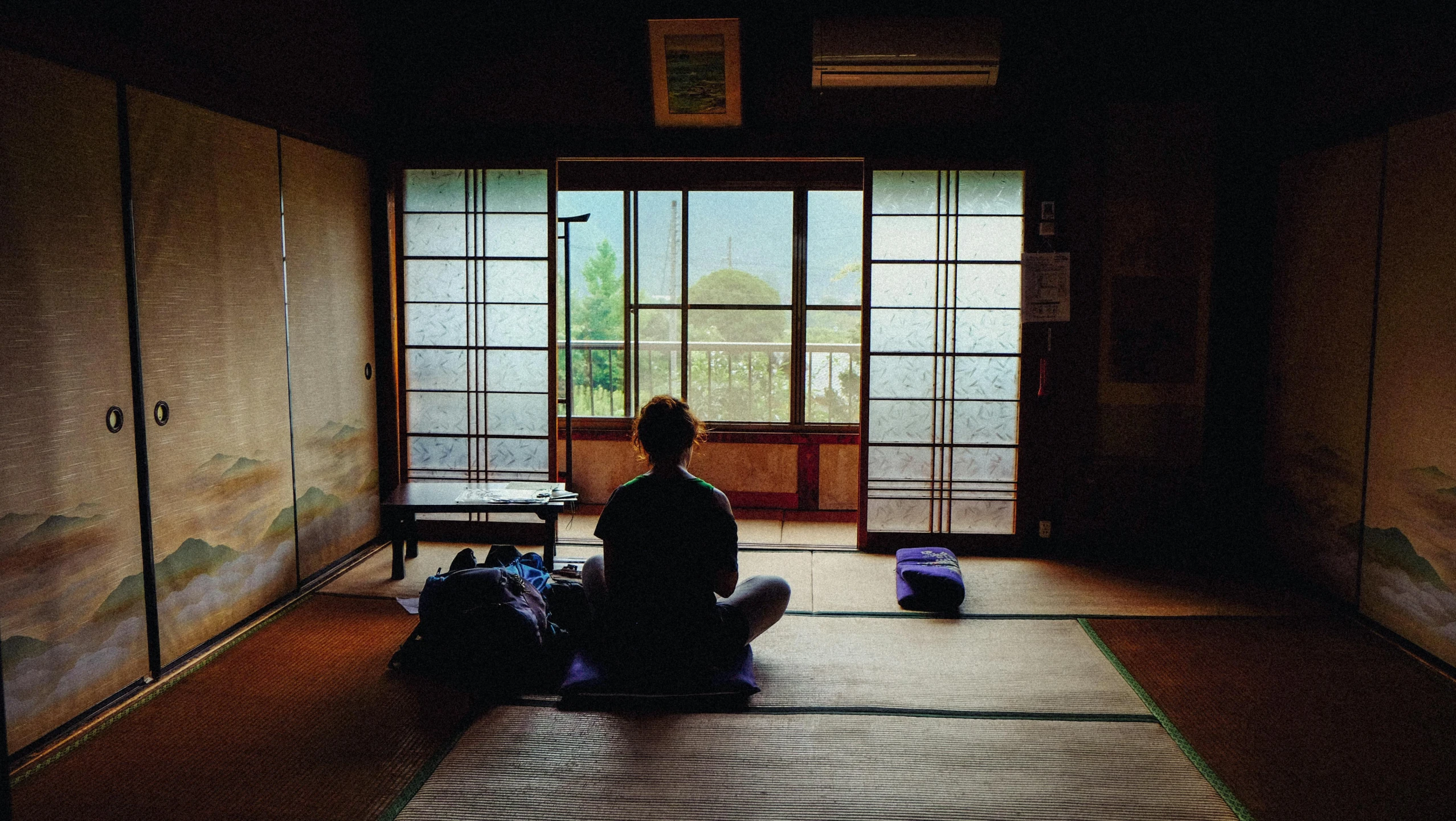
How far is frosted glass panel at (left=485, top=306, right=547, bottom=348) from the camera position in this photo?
4.62 m

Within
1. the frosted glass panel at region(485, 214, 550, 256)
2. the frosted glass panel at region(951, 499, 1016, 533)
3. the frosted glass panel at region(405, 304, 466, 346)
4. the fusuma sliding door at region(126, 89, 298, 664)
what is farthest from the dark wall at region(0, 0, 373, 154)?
the frosted glass panel at region(951, 499, 1016, 533)

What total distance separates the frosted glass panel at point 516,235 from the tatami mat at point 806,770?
2.67 m

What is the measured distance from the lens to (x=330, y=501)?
405cm

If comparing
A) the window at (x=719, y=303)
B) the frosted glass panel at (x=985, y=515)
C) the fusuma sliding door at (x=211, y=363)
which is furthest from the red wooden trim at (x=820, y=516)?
the fusuma sliding door at (x=211, y=363)

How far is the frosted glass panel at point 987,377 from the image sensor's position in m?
4.53

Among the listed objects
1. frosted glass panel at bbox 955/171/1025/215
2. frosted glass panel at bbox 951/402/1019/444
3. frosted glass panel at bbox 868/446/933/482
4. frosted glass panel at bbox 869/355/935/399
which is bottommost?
frosted glass panel at bbox 868/446/933/482

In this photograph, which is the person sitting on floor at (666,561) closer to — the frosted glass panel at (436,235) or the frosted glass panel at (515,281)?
the frosted glass panel at (515,281)

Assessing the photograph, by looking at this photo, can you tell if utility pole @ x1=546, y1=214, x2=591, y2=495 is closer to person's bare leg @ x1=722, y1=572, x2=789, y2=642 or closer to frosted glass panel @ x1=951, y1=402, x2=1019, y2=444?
person's bare leg @ x1=722, y1=572, x2=789, y2=642

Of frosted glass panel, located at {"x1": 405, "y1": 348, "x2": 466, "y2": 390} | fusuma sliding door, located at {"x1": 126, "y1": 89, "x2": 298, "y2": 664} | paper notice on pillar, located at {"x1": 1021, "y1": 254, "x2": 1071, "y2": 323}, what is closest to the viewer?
fusuma sliding door, located at {"x1": 126, "y1": 89, "x2": 298, "y2": 664}

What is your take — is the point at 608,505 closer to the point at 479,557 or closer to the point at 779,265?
the point at 479,557

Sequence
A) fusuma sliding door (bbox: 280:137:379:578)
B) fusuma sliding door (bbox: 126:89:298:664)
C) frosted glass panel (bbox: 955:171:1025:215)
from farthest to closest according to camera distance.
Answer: frosted glass panel (bbox: 955:171:1025:215), fusuma sliding door (bbox: 280:137:379:578), fusuma sliding door (bbox: 126:89:298:664)

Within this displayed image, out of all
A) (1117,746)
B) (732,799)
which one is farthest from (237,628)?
(1117,746)

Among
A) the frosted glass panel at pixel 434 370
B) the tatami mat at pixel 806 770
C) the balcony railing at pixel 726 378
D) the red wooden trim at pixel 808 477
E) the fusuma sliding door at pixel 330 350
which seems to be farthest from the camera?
the balcony railing at pixel 726 378

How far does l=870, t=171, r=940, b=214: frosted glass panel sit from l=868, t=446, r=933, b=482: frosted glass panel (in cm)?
128
